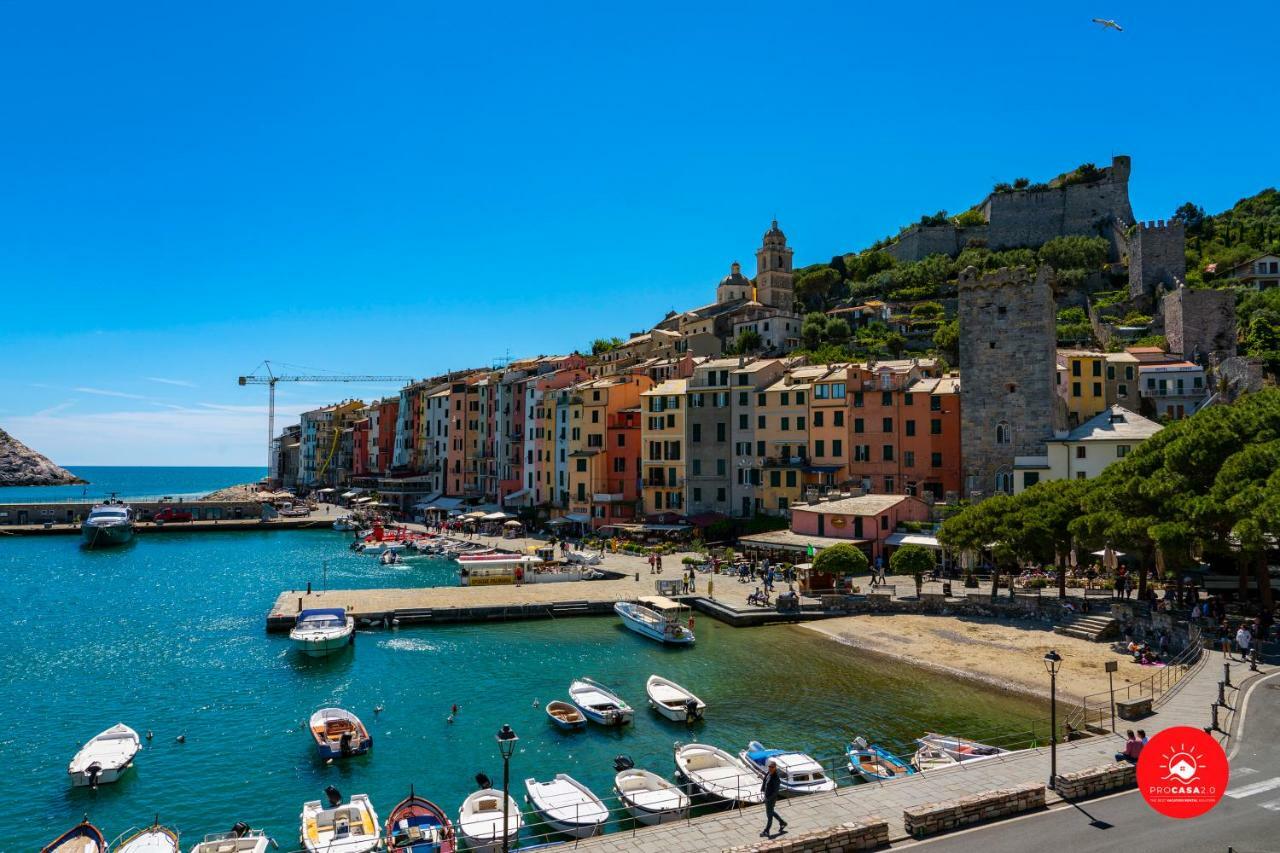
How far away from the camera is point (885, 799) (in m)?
18.6

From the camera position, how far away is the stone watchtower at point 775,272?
127m

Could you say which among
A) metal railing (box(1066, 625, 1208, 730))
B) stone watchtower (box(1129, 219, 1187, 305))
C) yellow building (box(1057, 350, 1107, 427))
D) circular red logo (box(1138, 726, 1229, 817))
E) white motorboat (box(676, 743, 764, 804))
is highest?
stone watchtower (box(1129, 219, 1187, 305))

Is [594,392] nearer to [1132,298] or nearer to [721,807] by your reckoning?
[721,807]

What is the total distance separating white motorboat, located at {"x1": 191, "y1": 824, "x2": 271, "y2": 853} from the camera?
19781 millimetres

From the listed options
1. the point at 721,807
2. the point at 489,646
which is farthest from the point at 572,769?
the point at 489,646

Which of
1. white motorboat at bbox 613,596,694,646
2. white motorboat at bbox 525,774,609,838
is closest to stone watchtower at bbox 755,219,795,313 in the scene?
white motorboat at bbox 613,596,694,646

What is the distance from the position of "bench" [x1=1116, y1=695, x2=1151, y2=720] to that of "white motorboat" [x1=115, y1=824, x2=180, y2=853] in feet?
83.6

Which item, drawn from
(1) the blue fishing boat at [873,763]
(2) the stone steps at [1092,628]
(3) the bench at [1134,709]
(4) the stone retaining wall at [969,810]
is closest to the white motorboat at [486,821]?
(4) the stone retaining wall at [969,810]

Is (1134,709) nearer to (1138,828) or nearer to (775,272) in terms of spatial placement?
(1138,828)

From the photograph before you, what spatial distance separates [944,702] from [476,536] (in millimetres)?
59567

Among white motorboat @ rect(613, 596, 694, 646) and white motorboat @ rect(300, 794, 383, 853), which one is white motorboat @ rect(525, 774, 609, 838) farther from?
white motorboat @ rect(613, 596, 694, 646)

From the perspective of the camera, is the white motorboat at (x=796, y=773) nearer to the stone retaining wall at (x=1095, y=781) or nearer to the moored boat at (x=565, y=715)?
the stone retaining wall at (x=1095, y=781)

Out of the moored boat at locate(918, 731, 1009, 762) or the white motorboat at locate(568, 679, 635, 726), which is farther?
the white motorboat at locate(568, 679, 635, 726)

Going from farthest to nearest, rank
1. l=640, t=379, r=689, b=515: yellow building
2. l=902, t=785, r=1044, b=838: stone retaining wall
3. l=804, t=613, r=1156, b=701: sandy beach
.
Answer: l=640, t=379, r=689, b=515: yellow building
l=804, t=613, r=1156, b=701: sandy beach
l=902, t=785, r=1044, b=838: stone retaining wall
